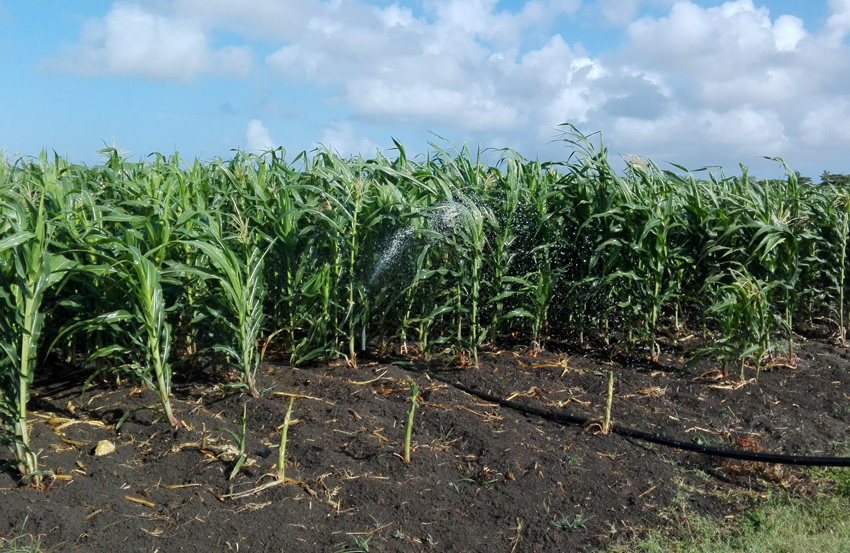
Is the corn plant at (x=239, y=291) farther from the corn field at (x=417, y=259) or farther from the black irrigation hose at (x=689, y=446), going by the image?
the black irrigation hose at (x=689, y=446)

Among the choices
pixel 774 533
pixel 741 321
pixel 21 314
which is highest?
pixel 21 314

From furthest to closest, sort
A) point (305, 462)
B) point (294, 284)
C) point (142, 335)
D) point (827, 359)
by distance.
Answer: point (827, 359)
point (294, 284)
point (142, 335)
point (305, 462)

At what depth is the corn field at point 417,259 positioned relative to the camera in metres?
3.88

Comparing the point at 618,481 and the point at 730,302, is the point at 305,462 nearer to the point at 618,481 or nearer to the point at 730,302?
the point at 618,481

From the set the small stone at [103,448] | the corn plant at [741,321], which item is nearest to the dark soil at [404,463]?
the small stone at [103,448]

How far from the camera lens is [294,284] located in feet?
14.6

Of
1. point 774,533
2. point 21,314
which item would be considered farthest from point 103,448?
point 774,533

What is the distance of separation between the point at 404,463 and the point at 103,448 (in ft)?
4.31

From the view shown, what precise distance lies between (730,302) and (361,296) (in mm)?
2136

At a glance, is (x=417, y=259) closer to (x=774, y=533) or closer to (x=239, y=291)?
(x=239, y=291)

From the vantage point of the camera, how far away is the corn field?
388 centimetres

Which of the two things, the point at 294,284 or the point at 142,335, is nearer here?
the point at 142,335

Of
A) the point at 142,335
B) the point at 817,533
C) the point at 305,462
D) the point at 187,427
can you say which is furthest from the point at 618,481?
the point at 142,335

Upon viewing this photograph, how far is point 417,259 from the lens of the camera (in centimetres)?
458
